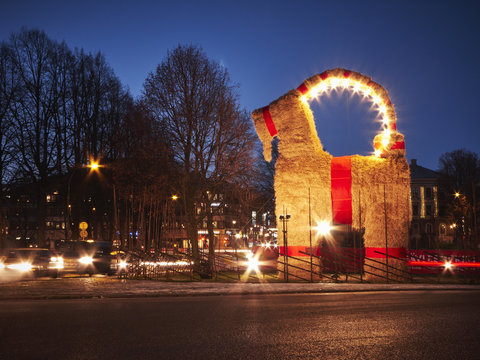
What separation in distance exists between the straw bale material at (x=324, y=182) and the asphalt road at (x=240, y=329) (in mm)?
6559

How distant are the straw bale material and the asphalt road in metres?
6.56

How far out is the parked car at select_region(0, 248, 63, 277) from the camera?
20453mm

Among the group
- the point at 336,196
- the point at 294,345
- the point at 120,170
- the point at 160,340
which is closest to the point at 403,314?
the point at 294,345

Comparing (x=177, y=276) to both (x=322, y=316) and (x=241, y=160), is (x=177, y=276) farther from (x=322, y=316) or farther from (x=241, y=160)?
(x=322, y=316)

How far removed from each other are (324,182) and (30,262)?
44.9 feet

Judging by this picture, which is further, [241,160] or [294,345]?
[241,160]

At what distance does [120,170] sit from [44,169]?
626 centimetres

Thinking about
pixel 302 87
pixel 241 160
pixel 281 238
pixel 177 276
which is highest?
pixel 302 87

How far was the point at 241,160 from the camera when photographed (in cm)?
2594

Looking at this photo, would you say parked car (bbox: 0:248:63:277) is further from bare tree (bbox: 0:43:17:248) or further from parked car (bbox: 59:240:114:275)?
bare tree (bbox: 0:43:17:248)

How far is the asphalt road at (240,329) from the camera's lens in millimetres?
7102

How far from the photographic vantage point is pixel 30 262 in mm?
21078

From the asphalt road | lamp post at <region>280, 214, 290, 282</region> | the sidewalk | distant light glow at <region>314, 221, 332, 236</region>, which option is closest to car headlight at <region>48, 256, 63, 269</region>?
the sidewalk

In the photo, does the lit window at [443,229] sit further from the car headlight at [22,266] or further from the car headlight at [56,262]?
the car headlight at [22,266]
